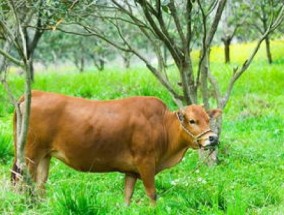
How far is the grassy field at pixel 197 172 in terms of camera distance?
652cm

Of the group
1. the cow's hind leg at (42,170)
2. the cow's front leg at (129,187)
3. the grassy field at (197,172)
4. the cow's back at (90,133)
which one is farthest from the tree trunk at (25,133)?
the cow's front leg at (129,187)

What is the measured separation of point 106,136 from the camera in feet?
24.5

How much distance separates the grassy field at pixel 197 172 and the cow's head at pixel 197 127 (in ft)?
1.83

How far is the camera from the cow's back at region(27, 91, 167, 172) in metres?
7.35

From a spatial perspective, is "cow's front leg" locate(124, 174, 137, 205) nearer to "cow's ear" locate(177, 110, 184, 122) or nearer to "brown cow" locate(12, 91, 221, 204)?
"brown cow" locate(12, 91, 221, 204)

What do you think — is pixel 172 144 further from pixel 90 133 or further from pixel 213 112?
pixel 90 133

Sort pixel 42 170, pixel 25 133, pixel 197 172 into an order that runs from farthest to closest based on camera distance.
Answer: pixel 197 172, pixel 42 170, pixel 25 133

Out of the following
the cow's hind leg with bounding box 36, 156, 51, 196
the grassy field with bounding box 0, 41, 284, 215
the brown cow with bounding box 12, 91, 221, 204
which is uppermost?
the brown cow with bounding box 12, 91, 221, 204

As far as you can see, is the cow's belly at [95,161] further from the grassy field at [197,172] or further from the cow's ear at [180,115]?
the cow's ear at [180,115]

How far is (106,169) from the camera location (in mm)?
7570

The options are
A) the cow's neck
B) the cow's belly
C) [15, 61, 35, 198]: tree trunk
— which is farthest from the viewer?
the cow's neck

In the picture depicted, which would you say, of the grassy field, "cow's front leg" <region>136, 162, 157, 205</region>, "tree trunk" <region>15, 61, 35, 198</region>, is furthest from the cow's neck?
"tree trunk" <region>15, 61, 35, 198</region>

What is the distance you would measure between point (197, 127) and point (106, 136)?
1.07 m

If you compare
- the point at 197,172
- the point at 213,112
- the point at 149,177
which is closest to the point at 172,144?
the point at 149,177
